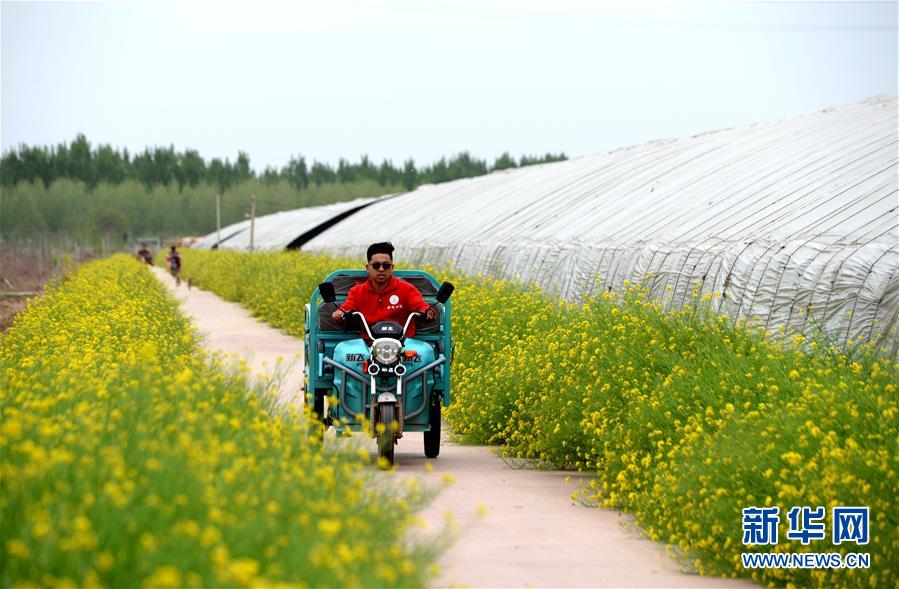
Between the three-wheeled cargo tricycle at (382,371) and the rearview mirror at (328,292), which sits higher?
the rearview mirror at (328,292)

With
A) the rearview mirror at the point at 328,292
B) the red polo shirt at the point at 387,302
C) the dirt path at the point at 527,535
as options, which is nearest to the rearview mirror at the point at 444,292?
the red polo shirt at the point at 387,302

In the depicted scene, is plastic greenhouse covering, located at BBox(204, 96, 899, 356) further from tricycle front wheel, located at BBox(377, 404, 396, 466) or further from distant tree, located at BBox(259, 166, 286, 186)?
distant tree, located at BBox(259, 166, 286, 186)

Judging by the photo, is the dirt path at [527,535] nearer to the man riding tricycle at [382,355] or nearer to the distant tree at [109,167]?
the man riding tricycle at [382,355]

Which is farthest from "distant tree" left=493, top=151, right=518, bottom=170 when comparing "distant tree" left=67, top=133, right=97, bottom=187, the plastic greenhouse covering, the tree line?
the plastic greenhouse covering

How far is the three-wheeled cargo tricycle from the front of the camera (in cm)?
937

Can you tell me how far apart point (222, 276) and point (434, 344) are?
3120 cm

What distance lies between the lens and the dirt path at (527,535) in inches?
254

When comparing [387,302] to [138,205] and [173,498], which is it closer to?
[173,498]

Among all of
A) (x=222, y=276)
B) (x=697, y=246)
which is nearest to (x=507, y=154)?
(x=222, y=276)

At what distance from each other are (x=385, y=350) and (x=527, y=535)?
7.91 ft

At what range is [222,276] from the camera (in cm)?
4047

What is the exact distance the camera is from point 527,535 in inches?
292

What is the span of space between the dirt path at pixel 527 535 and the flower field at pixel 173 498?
0.69 meters

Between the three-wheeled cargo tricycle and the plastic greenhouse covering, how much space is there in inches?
Result: 111
